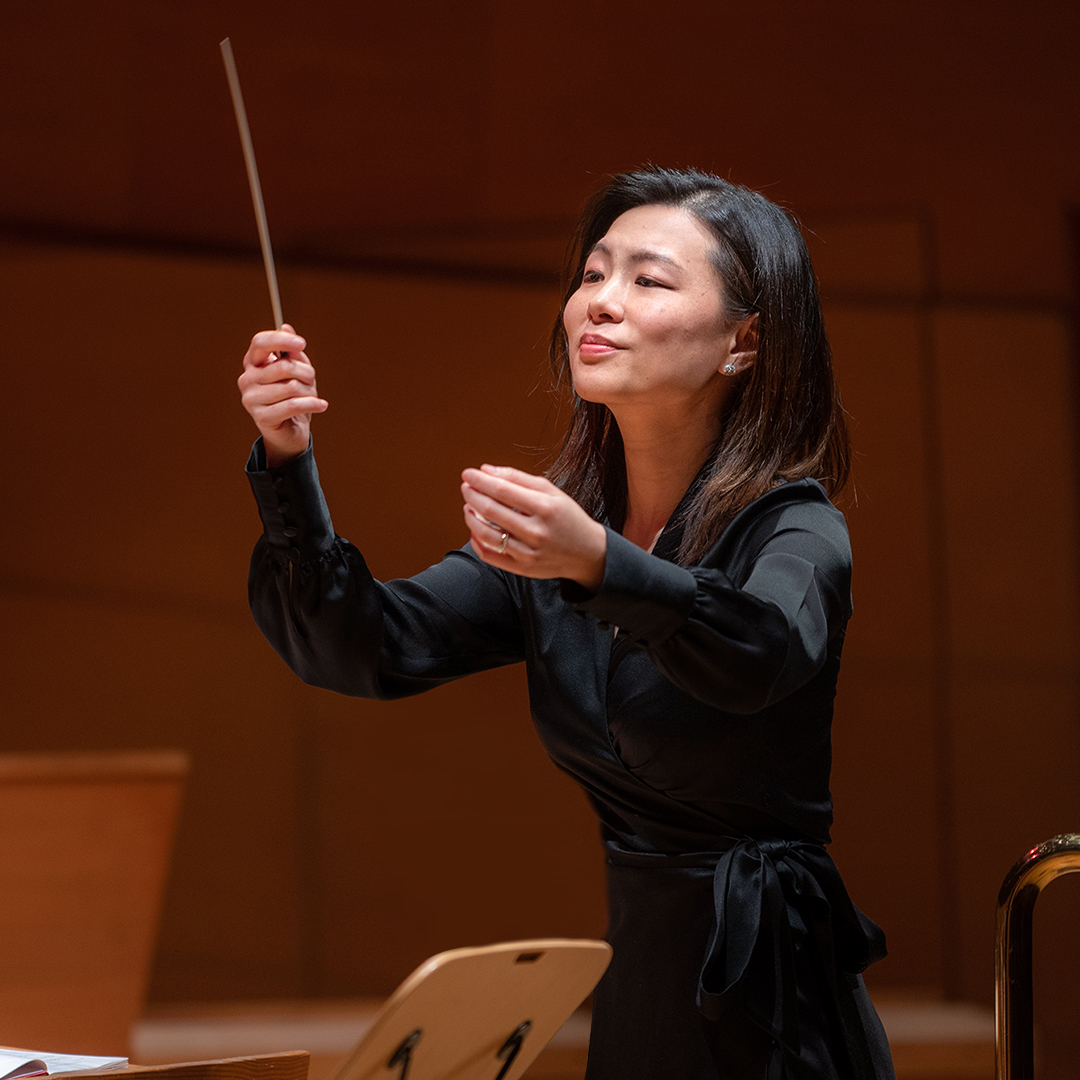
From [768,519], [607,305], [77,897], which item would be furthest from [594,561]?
[77,897]

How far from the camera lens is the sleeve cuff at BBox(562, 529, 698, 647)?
854 mm

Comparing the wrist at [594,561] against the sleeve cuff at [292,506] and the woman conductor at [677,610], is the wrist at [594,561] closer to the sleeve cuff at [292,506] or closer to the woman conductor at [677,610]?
the woman conductor at [677,610]

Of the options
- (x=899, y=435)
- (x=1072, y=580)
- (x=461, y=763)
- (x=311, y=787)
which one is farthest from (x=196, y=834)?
(x=1072, y=580)

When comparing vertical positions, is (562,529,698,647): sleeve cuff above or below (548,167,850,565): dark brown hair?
below

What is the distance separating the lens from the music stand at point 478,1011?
0.69 m

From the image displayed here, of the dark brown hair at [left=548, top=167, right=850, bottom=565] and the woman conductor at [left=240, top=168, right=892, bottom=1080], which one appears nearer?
the woman conductor at [left=240, top=168, right=892, bottom=1080]

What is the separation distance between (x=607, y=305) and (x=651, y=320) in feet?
0.13

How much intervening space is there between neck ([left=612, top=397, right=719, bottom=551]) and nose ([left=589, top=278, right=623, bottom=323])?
87mm

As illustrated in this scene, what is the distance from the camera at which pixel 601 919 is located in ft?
11.9

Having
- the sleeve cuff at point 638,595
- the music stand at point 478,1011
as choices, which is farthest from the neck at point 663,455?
the music stand at point 478,1011

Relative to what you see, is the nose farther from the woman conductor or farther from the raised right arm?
the raised right arm

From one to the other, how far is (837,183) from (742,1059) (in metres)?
3.11

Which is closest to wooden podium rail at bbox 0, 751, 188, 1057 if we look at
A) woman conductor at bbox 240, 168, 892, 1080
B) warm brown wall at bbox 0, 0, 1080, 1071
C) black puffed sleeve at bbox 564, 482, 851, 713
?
warm brown wall at bbox 0, 0, 1080, 1071

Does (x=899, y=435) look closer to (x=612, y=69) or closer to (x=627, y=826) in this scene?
(x=612, y=69)
